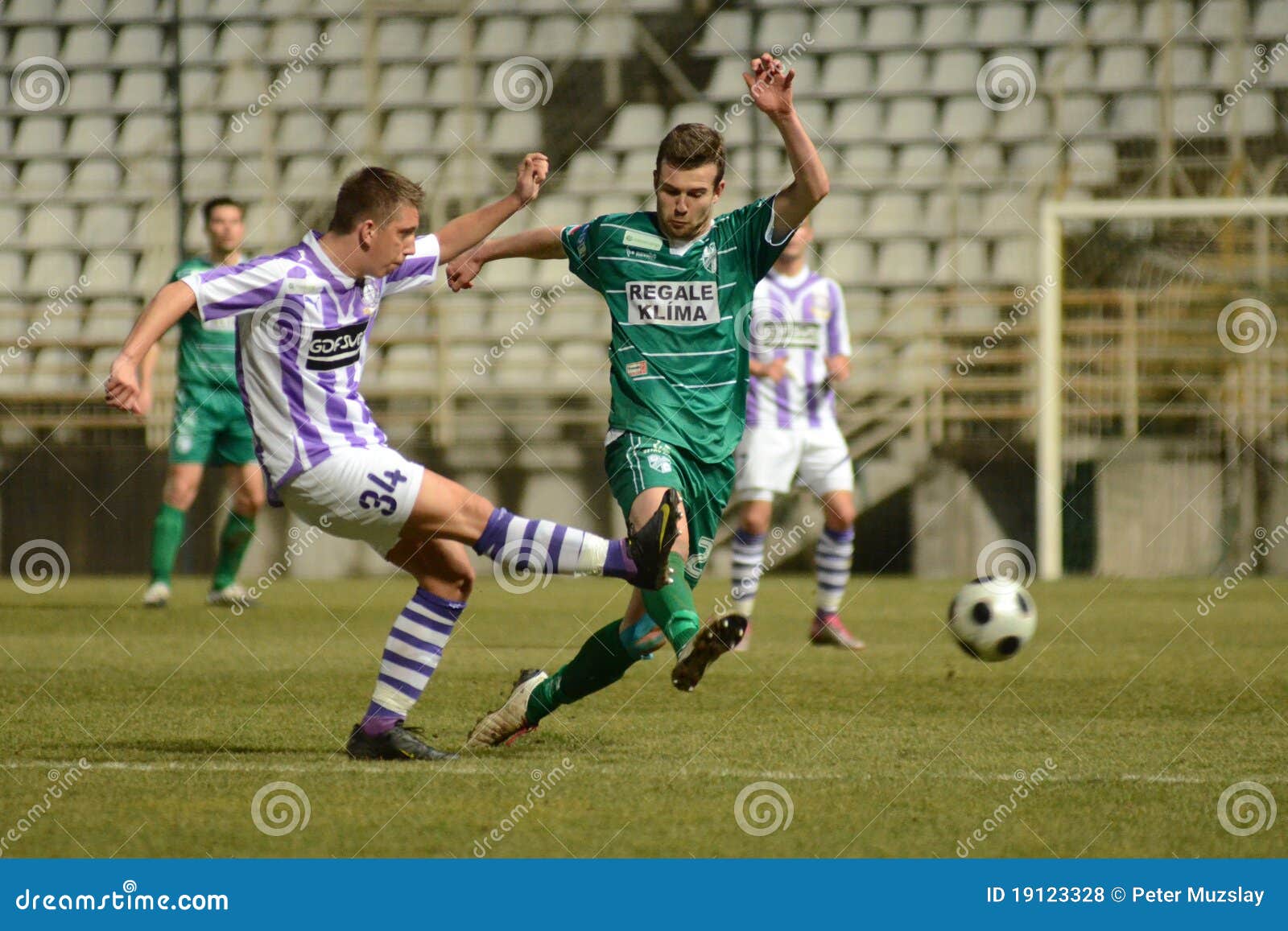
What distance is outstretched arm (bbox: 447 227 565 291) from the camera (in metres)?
4.82

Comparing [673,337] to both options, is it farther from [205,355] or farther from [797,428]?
[205,355]

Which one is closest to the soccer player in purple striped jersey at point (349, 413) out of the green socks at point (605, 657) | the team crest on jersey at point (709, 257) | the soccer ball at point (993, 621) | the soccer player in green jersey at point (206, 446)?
the green socks at point (605, 657)

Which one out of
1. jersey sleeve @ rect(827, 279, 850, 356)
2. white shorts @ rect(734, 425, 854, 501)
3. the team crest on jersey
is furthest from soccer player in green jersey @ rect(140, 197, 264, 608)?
the team crest on jersey

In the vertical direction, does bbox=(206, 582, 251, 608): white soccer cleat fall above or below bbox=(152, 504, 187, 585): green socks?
below

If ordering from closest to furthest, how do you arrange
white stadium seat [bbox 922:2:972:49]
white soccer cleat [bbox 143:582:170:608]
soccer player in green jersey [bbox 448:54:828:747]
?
1. soccer player in green jersey [bbox 448:54:828:747]
2. white soccer cleat [bbox 143:582:170:608]
3. white stadium seat [bbox 922:2:972:49]

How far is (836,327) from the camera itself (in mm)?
8438

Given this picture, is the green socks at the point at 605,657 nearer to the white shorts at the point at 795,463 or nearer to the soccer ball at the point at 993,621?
the soccer ball at the point at 993,621

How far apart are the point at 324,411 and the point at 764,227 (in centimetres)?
124

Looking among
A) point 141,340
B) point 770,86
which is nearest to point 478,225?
point 770,86

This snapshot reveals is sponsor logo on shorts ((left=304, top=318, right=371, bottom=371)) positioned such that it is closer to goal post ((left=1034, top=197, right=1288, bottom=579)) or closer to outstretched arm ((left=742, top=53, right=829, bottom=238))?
outstretched arm ((left=742, top=53, right=829, bottom=238))

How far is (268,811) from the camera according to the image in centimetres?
379

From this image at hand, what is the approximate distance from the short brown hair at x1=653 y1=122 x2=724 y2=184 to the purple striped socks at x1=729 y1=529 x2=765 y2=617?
11.8 feet

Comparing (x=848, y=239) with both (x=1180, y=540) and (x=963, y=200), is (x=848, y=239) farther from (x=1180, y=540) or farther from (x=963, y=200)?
(x=1180, y=540)

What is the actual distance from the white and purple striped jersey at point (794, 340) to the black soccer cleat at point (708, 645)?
439 centimetres
